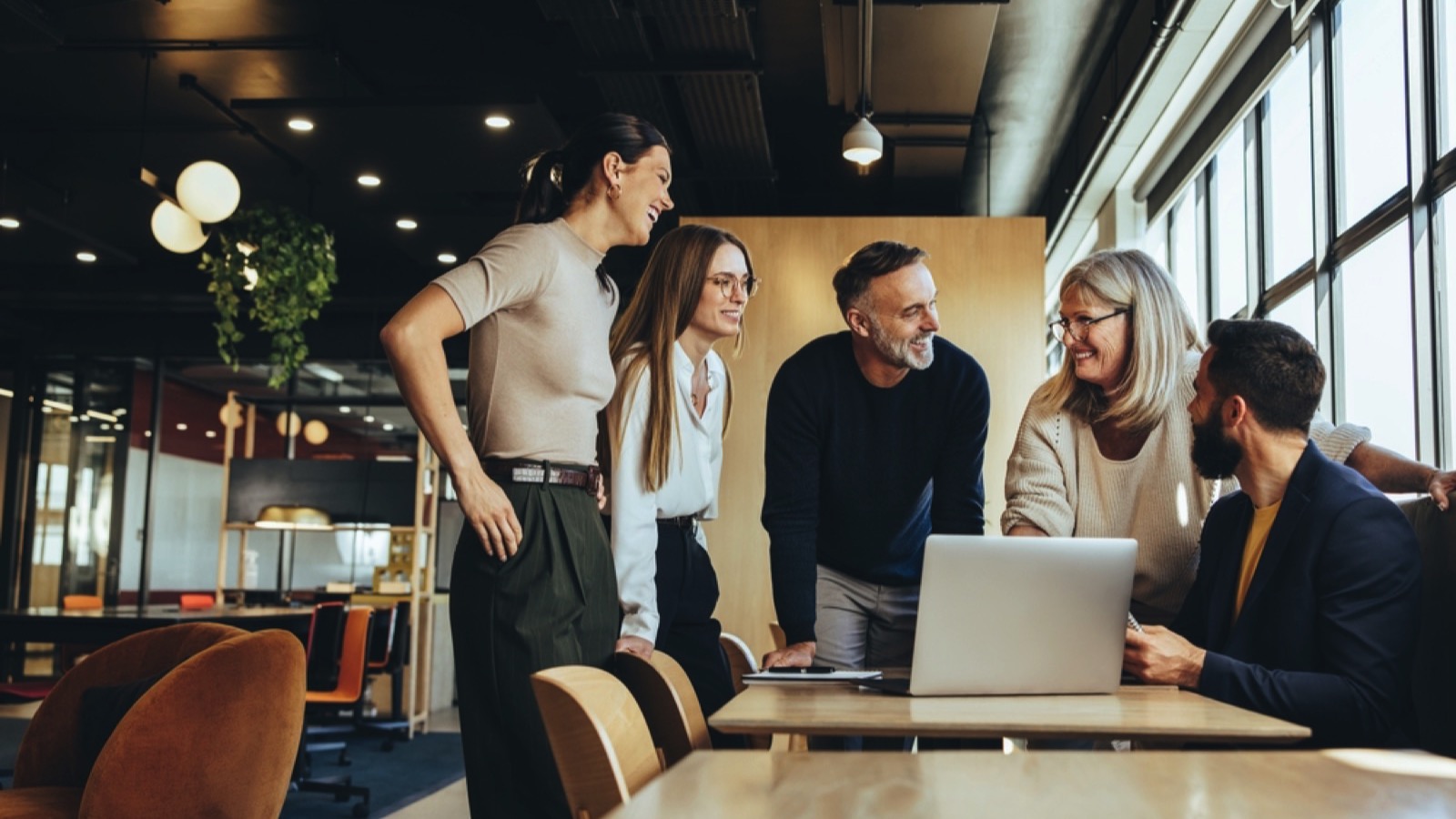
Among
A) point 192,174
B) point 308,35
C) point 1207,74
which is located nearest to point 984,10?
point 1207,74

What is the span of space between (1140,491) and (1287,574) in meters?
0.48

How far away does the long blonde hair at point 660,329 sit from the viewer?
8.14ft

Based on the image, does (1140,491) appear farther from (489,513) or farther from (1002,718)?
(489,513)

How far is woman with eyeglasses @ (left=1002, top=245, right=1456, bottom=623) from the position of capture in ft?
8.64

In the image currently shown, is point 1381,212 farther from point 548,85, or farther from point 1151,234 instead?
point 548,85

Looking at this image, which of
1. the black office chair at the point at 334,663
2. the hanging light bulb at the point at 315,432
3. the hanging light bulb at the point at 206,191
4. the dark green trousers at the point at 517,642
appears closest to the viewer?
the dark green trousers at the point at 517,642

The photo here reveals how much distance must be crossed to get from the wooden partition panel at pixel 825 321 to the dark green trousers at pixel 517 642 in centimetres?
458

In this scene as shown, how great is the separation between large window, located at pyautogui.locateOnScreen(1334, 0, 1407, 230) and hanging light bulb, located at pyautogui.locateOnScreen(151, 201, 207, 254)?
18.6 ft

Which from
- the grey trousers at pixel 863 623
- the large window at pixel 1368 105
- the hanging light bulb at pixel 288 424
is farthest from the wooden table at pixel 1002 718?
the hanging light bulb at pixel 288 424

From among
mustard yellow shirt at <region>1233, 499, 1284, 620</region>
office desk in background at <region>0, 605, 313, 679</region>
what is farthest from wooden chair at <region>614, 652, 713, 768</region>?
office desk in background at <region>0, 605, 313, 679</region>

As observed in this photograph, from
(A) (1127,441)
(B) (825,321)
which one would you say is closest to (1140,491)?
(A) (1127,441)

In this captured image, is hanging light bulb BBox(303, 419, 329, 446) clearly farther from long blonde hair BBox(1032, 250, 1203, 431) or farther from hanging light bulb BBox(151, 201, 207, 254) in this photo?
long blonde hair BBox(1032, 250, 1203, 431)

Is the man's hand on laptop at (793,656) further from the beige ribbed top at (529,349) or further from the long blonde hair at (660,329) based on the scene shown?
the beige ribbed top at (529,349)

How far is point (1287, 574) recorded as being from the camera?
7.17ft
